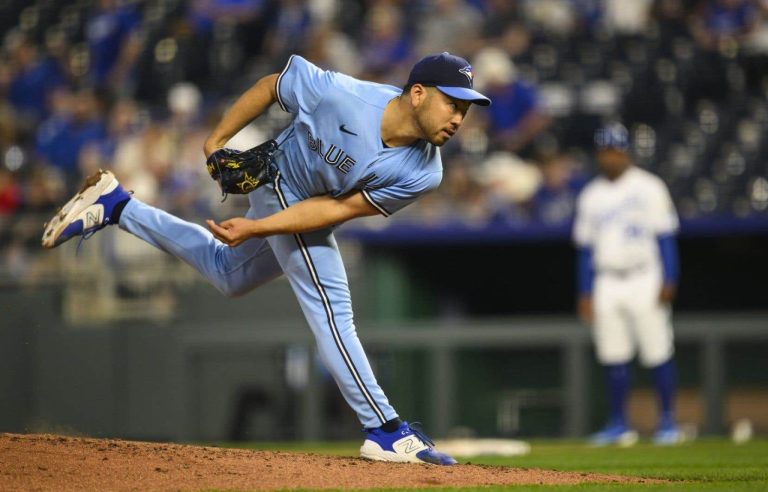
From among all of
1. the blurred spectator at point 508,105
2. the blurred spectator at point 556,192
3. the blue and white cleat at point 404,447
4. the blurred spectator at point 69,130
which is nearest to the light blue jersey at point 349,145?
the blue and white cleat at point 404,447

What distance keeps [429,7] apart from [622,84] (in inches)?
92.7

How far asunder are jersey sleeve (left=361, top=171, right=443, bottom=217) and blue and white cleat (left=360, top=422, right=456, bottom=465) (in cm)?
91

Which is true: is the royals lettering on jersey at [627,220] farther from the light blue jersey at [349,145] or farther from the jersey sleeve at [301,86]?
the jersey sleeve at [301,86]

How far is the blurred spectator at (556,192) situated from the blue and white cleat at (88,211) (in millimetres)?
5196

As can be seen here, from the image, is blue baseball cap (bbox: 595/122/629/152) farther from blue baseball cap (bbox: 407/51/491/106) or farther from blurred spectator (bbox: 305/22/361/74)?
blue baseball cap (bbox: 407/51/491/106)

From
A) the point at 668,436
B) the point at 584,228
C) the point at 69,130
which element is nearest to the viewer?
the point at 668,436

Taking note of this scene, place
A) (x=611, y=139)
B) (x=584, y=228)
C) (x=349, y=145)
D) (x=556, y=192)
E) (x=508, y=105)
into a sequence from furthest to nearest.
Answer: (x=508, y=105)
(x=556, y=192)
(x=584, y=228)
(x=611, y=139)
(x=349, y=145)

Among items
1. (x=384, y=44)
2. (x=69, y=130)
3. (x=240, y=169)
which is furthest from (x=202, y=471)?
(x=69, y=130)

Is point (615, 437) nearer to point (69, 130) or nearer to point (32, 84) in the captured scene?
point (69, 130)

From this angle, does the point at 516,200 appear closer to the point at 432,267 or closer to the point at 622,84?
the point at 432,267

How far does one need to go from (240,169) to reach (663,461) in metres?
3.00

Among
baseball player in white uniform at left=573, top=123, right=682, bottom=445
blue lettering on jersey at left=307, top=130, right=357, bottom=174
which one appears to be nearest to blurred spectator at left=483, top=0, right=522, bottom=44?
baseball player in white uniform at left=573, top=123, right=682, bottom=445

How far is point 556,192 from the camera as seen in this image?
35.0ft

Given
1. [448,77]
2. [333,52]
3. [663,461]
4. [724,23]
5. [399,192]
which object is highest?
[724,23]
